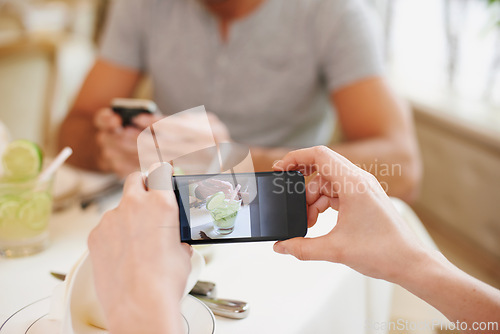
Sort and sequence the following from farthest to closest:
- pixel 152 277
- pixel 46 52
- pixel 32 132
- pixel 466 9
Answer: pixel 32 132, pixel 466 9, pixel 46 52, pixel 152 277

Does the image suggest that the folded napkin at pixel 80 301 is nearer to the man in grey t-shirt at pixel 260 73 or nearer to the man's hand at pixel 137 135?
the man's hand at pixel 137 135

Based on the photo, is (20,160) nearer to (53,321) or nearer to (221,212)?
(53,321)

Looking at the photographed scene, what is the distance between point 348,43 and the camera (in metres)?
0.99

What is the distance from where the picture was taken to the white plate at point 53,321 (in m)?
0.42

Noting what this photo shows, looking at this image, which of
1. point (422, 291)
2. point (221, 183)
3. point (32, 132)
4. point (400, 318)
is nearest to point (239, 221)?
point (221, 183)

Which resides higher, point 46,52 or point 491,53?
point 46,52

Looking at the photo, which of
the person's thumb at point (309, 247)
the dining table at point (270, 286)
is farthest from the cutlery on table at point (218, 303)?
the person's thumb at point (309, 247)

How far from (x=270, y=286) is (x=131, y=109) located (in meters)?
0.47

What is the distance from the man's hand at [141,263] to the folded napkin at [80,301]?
0.15 feet

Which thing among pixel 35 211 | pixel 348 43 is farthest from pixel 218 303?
pixel 348 43

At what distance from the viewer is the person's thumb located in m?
0.39

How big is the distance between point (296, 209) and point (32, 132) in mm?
1898

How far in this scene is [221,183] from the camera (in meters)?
0.41

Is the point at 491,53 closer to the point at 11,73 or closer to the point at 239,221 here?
the point at 239,221
